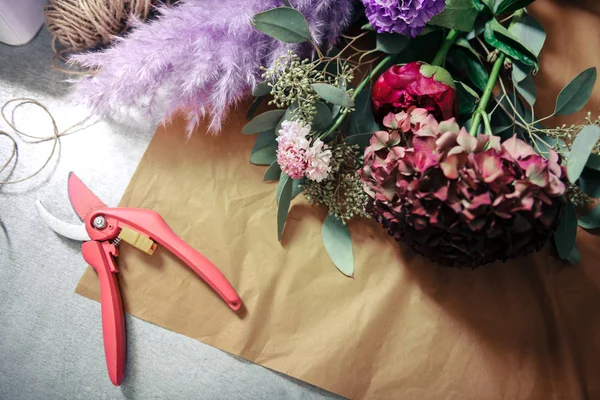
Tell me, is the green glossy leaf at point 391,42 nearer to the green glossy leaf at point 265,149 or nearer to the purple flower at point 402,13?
the purple flower at point 402,13

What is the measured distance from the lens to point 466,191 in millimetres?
397

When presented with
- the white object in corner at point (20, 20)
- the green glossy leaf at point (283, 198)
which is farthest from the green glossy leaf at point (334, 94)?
the white object in corner at point (20, 20)

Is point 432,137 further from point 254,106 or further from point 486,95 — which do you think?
point 254,106

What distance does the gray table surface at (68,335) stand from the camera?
585mm

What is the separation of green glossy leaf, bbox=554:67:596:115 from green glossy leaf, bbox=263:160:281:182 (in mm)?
334

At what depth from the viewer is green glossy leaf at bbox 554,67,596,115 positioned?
0.52m

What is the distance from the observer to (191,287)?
59 cm

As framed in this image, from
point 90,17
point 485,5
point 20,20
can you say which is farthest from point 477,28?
point 20,20

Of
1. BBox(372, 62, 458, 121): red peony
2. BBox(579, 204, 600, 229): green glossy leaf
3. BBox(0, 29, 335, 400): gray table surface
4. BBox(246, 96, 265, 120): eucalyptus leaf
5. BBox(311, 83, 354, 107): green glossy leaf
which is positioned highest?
BBox(372, 62, 458, 121): red peony

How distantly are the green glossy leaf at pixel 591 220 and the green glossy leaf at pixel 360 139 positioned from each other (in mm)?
282

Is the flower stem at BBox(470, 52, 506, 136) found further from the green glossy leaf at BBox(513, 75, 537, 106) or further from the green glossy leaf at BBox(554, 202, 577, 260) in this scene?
the green glossy leaf at BBox(554, 202, 577, 260)

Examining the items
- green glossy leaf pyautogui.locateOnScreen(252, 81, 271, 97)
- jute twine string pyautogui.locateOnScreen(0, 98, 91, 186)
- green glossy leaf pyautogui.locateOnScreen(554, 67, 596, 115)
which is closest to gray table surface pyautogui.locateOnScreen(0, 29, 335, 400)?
jute twine string pyautogui.locateOnScreen(0, 98, 91, 186)

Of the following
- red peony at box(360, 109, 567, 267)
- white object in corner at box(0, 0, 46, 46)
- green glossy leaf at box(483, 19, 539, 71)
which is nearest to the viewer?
red peony at box(360, 109, 567, 267)

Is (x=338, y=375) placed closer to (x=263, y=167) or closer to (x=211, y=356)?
(x=211, y=356)
